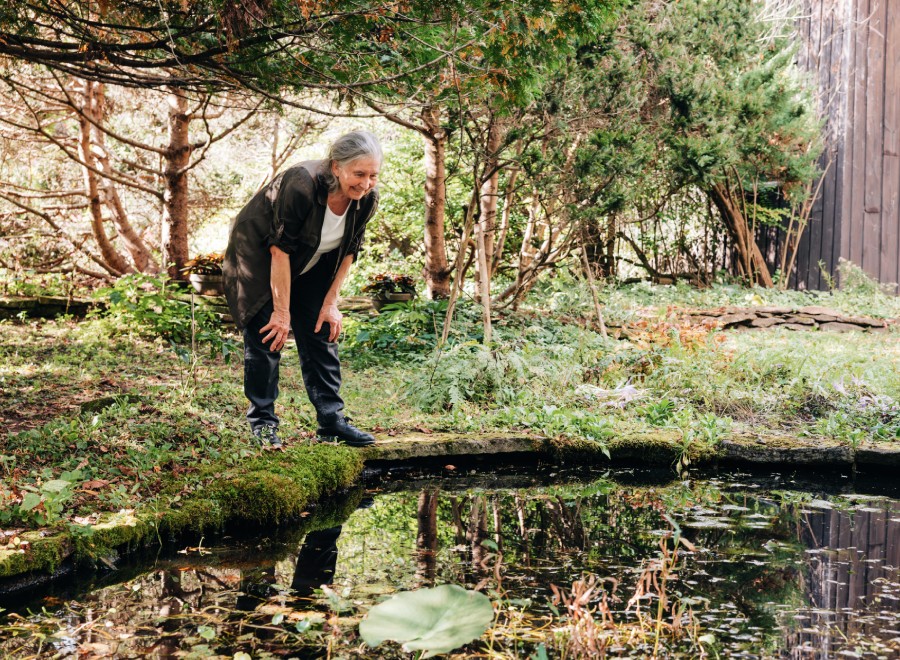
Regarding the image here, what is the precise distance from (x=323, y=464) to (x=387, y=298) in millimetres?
5049

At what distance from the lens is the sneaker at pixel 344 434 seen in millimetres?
4098

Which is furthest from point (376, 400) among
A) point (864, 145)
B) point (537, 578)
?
point (864, 145)

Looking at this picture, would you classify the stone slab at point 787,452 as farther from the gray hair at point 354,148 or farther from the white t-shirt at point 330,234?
the gray hair at point 354,148

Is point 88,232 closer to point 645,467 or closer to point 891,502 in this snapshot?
point 645,467

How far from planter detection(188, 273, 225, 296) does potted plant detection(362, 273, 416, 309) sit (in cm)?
154

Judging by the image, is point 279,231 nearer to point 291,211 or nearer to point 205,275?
point 291,211

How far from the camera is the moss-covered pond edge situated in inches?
107

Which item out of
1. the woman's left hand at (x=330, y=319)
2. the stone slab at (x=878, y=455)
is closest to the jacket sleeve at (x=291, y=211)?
the woman's left hand at (x=330, y=319)

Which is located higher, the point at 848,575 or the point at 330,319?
the point at 330,319

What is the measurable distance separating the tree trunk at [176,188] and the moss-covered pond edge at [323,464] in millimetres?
5091

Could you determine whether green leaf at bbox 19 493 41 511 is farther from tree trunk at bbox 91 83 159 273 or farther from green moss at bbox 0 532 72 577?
tree trunk at bbox 91 83 159 273

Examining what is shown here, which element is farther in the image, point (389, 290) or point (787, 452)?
point (389, 290)

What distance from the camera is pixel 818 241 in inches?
429

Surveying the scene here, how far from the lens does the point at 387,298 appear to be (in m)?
8.67
